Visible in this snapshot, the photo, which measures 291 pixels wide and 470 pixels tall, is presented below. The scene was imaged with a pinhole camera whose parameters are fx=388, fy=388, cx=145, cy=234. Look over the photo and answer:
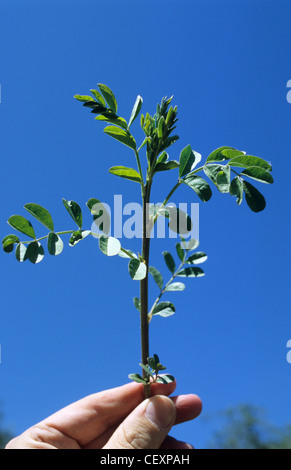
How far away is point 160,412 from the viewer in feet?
4.39

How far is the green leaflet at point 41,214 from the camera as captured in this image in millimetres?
1265

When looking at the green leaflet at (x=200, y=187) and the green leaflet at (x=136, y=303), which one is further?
the green leaflet at (x=136, y=303)

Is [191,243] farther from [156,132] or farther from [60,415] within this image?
[60,415]

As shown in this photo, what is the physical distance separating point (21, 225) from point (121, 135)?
17.4 inches

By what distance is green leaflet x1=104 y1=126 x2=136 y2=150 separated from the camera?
4.17 feet

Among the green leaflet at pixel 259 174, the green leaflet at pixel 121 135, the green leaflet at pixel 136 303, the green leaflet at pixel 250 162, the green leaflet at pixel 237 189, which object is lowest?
the green leaflet at pixel 136 303

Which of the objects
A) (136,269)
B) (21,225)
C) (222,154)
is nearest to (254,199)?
(222,154)

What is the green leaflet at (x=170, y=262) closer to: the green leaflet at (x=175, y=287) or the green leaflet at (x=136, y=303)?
the green leaflet at (x=175, y=287)

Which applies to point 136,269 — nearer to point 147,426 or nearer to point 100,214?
point 100,214

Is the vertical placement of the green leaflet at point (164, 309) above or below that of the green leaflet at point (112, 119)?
below

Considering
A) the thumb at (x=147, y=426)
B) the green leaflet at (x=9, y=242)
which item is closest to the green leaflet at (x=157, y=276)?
the thumb at (x=147, y=426)

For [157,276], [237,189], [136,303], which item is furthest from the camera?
[157,276]

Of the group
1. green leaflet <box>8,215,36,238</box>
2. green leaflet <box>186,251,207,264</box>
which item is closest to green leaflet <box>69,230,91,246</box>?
green leaflet <box>8,215,36,238</box>

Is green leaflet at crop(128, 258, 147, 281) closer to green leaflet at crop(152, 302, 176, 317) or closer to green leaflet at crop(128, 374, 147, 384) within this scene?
green leaflet at crop(152, 302, 176, 317)
